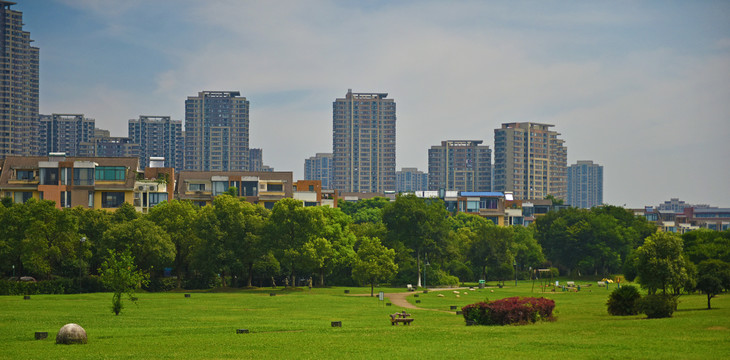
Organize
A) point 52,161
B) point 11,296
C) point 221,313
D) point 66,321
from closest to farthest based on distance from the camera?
1. point 66,321
2. point 221,313
3. point 11,296
4. point 52,161

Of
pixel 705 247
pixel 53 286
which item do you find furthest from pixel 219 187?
pixel 705 247

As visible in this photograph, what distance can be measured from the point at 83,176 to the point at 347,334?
91.6m

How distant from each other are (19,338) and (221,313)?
73.0 ft

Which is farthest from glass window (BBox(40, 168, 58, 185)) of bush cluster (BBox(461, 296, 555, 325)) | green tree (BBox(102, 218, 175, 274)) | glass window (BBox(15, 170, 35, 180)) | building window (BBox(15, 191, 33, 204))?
bush cluster (BBox(461, 296, 555, 325))

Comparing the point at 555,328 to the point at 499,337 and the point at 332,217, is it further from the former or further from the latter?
the point at 332,217

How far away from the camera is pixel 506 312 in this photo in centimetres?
4953

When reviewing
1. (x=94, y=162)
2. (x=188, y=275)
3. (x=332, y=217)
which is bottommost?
(x=188, y=275)

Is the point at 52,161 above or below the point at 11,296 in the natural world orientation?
above

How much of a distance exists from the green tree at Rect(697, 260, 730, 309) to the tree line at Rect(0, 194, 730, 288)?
52.7ft

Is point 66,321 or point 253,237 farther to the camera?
point 253,237

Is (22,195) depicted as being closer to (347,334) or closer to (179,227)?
(179,227)

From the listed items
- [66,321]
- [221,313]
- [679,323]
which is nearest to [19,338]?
[66,321]

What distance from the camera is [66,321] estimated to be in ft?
179

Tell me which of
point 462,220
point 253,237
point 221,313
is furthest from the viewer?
point 462,220
